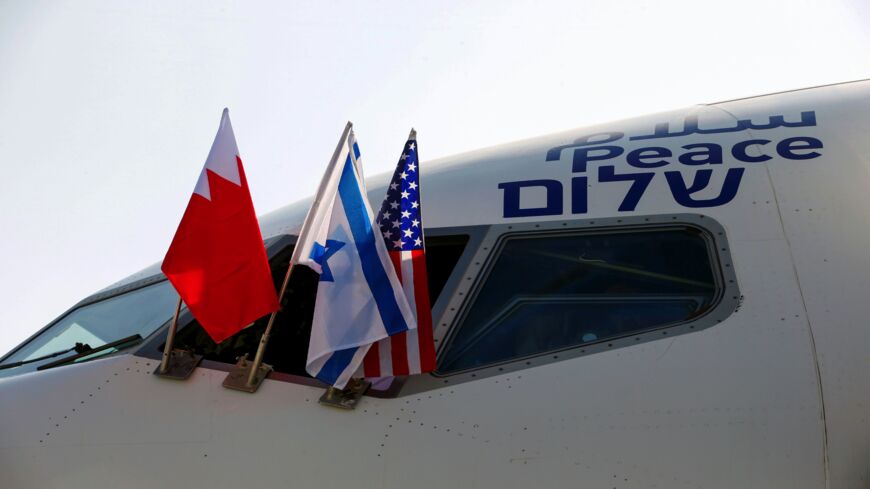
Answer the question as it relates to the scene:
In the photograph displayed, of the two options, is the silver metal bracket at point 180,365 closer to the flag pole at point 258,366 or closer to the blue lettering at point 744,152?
the flag pole at point 258,366

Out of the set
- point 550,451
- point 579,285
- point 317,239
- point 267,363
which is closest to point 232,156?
point 317,239

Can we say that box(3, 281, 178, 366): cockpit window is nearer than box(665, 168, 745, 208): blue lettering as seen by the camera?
No

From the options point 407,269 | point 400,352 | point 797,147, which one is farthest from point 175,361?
point 797,147

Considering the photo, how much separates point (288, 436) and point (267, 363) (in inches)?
33.8

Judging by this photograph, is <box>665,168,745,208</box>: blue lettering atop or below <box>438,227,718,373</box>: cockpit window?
atop

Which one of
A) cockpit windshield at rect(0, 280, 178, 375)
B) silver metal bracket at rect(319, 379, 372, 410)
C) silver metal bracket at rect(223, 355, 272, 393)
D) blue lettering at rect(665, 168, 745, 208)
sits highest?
blue lettering at rect(665, 168, 745, 208)

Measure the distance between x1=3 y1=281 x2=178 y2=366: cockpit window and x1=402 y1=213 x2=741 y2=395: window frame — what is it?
2.09m

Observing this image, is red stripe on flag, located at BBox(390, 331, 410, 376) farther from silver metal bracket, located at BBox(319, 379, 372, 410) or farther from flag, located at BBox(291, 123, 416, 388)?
silver metal bracket, located at BBox(319, 379, 372, 410)

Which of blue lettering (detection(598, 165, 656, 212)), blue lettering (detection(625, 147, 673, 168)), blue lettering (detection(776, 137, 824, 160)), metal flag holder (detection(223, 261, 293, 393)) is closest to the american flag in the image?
metal flag holder (detection(223, 261, 293, 393))

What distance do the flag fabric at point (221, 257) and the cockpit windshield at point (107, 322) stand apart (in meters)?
0.74

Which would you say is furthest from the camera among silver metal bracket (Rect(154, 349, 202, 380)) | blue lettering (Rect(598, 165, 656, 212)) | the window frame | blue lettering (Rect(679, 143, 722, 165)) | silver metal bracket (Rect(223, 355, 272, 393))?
blue lettering (Rect(679, 143, 722, 165))

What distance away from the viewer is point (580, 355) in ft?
17.0

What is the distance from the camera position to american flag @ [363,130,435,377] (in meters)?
5.32

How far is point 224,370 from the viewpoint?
5586mm
